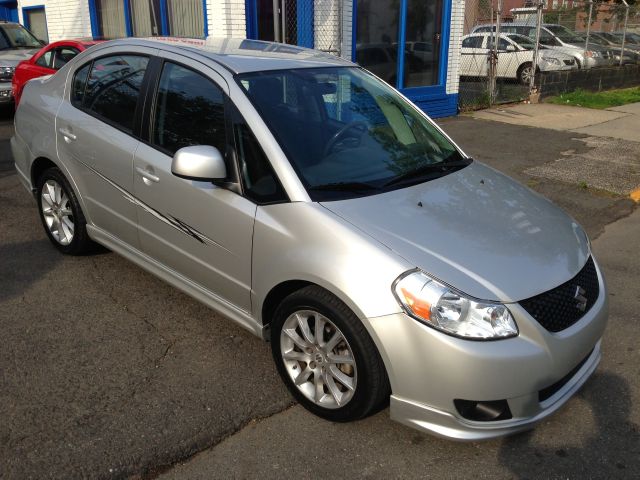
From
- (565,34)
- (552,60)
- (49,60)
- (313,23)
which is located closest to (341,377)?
(313,23)

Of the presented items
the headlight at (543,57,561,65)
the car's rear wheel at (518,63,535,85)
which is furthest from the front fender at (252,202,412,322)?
the car's rear wheel at (518,63,535,85)

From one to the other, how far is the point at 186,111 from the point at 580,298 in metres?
2.40

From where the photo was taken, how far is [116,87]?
4215 millimetres


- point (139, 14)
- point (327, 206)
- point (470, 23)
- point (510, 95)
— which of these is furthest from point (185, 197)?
point (470, 23)

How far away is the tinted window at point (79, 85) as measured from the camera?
4.53m

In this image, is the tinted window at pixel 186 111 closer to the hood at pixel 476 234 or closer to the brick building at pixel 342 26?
the hood at pixel 476 234

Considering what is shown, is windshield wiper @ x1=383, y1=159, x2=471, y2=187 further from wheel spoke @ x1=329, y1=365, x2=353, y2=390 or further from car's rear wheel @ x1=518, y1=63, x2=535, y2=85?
car's rear wheel @ x1=518, y1=63, x2=535, y2=85

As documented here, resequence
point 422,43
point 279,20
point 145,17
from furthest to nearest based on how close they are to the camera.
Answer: point 145,17
point 422,43
point 279,20

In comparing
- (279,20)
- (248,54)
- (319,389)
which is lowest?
(319,389)

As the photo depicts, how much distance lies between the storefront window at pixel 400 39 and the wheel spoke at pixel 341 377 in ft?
28.5

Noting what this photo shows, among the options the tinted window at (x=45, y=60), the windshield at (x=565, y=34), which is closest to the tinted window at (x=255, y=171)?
the tinted window at (x=45, y=60)

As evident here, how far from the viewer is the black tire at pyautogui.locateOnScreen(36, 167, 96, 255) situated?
4.58 metres

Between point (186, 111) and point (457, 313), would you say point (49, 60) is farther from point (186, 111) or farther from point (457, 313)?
point (457, 313)

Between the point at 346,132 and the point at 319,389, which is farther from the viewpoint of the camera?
the point at 346,132
